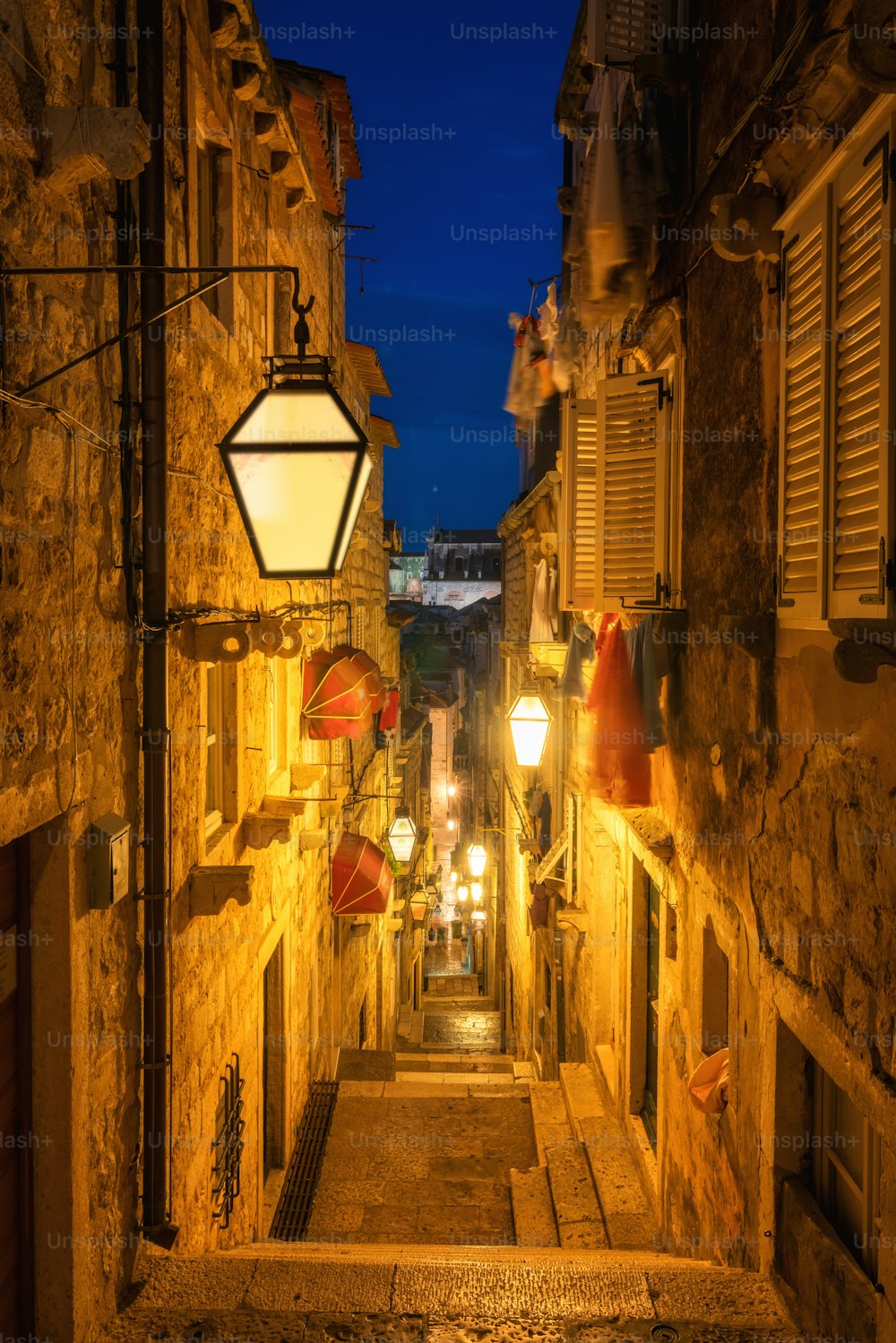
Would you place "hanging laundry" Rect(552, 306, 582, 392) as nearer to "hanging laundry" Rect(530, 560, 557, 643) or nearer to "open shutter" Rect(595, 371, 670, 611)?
"hanging laundry" Rect(530, 560, 557, 643)

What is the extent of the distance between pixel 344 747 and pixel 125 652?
25.4ft

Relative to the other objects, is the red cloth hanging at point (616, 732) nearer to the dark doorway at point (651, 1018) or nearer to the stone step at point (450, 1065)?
the dark doorway at point (651, 1018)

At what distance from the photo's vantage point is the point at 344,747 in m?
11.8

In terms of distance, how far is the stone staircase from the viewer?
21.5 feet

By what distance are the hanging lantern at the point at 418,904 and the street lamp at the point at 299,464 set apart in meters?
19.7

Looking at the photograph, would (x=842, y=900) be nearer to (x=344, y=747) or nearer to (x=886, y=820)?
(x=886, y=820)

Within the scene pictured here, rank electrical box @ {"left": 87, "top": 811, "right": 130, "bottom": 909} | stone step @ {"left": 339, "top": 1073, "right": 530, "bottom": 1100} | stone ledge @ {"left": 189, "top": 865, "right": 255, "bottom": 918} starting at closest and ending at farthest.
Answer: electrical box @ {"left": 87, "top": 811, "right": 130, "bottom": 909}
stone ledge @ {"left": 189, "top": 865, "right": 255, "bottom": 918}
stone step @ {"left": 339, "top": 1073, "right": 530, "bottom": 1100}

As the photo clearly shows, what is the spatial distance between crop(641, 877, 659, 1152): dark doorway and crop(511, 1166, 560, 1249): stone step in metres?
1.04

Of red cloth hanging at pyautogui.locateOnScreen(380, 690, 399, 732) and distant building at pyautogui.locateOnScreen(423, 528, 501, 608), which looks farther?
distant building at pyautogui.locateOnScreen(423, 528, 501, 608)

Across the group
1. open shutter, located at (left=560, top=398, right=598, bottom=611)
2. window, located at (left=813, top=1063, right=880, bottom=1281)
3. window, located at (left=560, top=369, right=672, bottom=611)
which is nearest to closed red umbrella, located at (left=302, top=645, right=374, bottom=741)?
open shutter, located at (left=560, top=398, right=598, bottom=611)

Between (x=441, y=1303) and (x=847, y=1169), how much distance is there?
1955 mm

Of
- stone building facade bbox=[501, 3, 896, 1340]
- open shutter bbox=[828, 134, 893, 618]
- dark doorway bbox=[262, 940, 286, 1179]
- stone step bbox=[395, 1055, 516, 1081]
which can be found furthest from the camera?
stone step bbox=[395, 1055, 516, 1081]

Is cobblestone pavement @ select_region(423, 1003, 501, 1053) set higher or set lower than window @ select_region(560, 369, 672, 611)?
lower

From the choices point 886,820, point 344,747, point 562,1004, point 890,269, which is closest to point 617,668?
point 886,820
